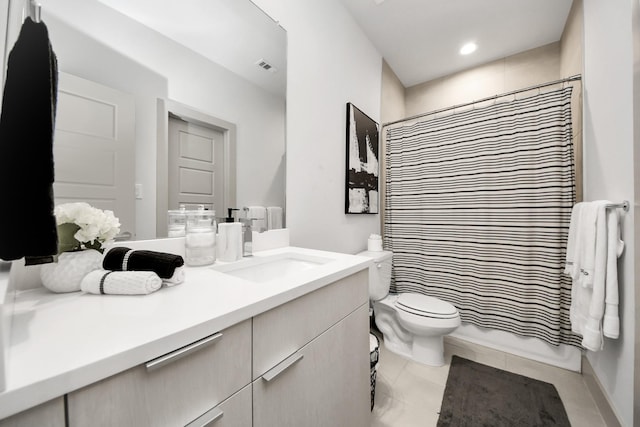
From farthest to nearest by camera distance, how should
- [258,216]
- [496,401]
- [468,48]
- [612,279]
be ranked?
[468,48] < [496,401] < [258,216] < [612,279]

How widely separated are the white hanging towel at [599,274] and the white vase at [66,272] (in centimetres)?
198

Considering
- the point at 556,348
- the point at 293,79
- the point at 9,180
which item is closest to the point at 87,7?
the point at 9,180

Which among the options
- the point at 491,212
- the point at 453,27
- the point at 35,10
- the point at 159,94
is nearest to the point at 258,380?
the point at 159,94

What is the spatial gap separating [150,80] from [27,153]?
66 cm

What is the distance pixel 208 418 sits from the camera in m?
0.46

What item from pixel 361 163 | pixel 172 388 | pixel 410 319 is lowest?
pixel 410 319

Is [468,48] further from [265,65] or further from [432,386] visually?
[432,386]

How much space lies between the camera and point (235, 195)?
1140mm

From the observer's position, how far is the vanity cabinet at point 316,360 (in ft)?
1.93

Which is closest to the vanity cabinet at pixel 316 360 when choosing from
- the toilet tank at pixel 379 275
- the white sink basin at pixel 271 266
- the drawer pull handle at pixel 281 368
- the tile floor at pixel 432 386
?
the drawer pull handle at pixel 281 368

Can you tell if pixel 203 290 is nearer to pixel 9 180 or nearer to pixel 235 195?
pixel 9 180

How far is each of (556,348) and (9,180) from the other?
8.61ft

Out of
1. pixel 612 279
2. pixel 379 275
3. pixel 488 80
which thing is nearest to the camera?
pixel 612 279

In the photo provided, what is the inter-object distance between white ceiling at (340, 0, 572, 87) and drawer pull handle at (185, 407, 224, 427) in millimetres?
2358
